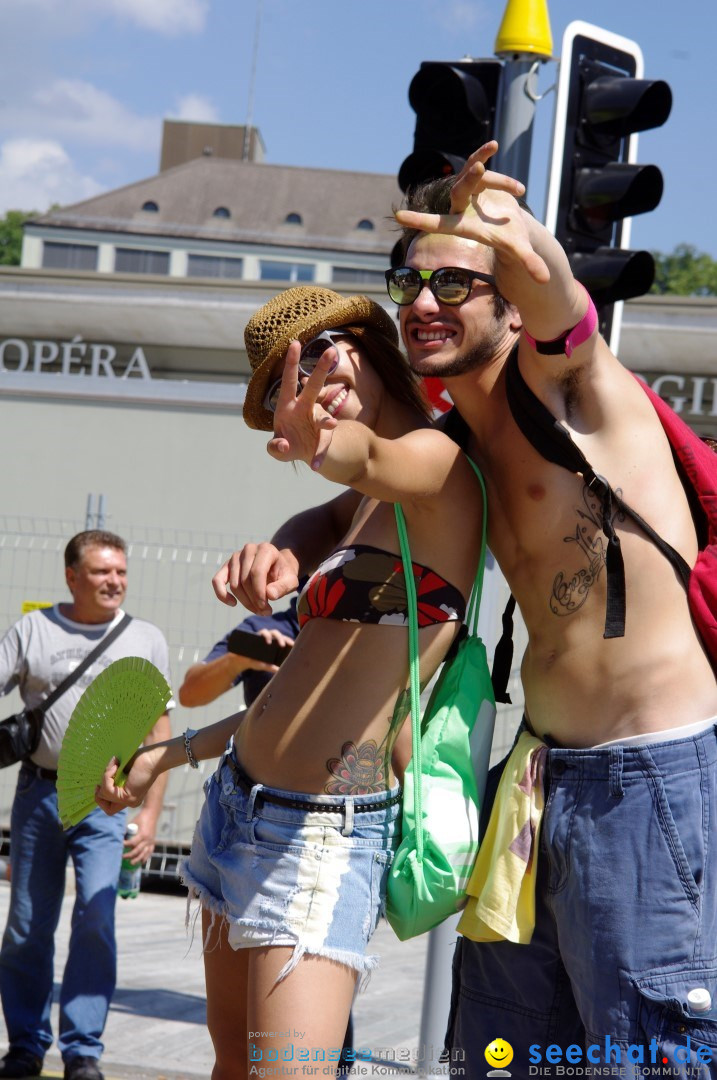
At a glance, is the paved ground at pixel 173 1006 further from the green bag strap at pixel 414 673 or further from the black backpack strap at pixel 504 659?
the green bag strap at pixel 414 673

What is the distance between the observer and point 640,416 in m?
2.33

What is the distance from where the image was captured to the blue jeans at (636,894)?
2.14 metres

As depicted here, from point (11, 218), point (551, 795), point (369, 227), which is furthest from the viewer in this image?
point (11, 218)

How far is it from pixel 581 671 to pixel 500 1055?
2.56 ft

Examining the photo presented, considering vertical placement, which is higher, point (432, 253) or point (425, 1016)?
point (432, 253)

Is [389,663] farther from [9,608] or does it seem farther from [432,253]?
[9,608]

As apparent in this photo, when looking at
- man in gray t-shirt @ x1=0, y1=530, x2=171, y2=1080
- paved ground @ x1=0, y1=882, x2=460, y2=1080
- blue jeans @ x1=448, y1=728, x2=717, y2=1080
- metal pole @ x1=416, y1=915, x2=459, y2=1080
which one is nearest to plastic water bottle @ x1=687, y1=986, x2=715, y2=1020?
blue jeans @ x1=448, y1=728, x2=717, y2=1080

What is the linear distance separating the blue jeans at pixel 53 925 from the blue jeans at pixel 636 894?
3.06 m

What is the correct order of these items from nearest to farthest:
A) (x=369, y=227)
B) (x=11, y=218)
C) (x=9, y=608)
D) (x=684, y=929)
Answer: (x=684, y=929) → (x=9, y=608) → (x=369, y=227) → (x=11, y=218)

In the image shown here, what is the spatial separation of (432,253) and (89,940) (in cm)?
354

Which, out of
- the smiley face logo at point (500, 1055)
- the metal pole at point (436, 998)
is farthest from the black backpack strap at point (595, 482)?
the metal pole at point (436, 998)

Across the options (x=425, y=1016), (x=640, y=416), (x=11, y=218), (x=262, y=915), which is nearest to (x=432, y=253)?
(x=640, y=416)

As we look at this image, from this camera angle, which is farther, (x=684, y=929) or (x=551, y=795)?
(x=551, y=795)

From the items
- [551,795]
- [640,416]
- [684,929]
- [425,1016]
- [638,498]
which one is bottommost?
[425,1016]
